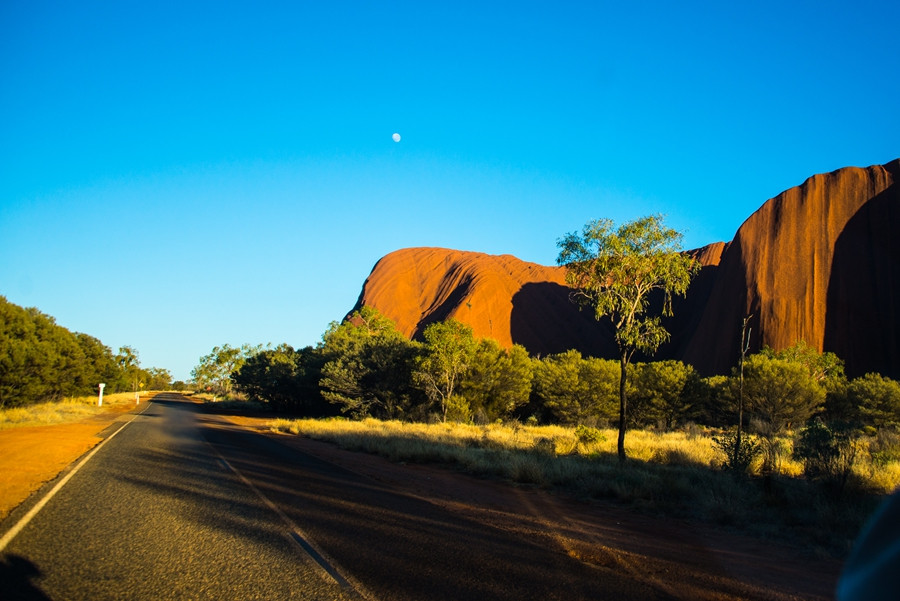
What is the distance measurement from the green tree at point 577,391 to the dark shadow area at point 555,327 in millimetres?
60904

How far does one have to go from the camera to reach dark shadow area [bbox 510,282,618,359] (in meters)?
104

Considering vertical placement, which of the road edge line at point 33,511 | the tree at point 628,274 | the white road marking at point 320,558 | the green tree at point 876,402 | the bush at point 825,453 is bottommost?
the road edge line at point 33,511

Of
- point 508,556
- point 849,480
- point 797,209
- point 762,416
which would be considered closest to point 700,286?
point 797,209

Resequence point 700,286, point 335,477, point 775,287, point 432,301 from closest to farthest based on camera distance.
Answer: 1. point 335,477
2. point 775,287
3. point 700,286
4. point 432,301

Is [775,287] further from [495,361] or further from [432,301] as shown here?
[432,301]

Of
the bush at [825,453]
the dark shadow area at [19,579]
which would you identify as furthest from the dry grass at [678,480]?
the dark shadow area at [19,579]

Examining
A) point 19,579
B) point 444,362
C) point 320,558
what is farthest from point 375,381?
point 19,579

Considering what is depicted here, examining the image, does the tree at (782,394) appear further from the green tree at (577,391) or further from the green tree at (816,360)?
the green tree at (816,360)

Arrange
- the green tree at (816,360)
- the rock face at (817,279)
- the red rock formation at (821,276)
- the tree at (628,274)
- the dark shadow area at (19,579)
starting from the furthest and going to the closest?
the rock face at (817,279) < the red rock formation at (821,276) < the green tree at (816,360) < the tree at (628,274) < the dark shadow area at (19,579)

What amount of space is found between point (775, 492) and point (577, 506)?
12.6ft

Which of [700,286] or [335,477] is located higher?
[700,286]

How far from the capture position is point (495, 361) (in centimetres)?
3941

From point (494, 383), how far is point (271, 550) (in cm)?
3251

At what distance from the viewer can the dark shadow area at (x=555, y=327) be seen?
10409 cm
